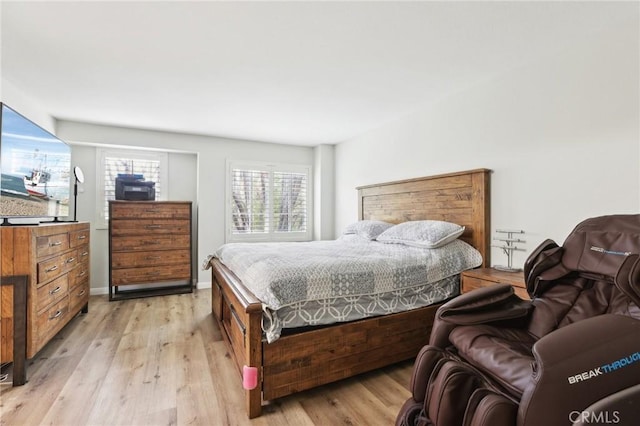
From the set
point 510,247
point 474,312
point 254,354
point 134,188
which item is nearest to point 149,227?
point 134,188

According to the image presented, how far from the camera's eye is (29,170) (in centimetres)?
231

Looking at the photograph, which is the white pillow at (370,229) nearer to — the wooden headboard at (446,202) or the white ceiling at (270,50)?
the wooden headboard at (446,202)

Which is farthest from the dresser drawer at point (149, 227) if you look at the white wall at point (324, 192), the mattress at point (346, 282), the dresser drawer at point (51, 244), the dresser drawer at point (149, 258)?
the white wall at point (324, 192)

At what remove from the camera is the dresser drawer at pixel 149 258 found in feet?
12.5

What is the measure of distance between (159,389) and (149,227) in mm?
2604

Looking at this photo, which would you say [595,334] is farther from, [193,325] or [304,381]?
[193,325]

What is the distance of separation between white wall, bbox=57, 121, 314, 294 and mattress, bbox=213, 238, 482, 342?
2.15 meters

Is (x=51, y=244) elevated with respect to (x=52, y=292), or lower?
elevated

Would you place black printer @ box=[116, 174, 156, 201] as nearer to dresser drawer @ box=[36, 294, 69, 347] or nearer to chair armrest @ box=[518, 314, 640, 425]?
dresser drawer @ box=[36, 294, 69, 347]

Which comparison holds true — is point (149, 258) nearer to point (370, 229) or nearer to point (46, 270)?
point (46, 270)

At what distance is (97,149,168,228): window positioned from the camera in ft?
13.5

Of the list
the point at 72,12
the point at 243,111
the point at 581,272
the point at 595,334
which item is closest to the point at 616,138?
the point at 581,272

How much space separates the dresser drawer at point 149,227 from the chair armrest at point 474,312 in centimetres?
366

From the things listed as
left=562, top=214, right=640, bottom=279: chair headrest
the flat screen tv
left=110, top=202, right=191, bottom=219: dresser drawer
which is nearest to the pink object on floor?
left=562, top=214, right=640, bottom=279: chair headrest
